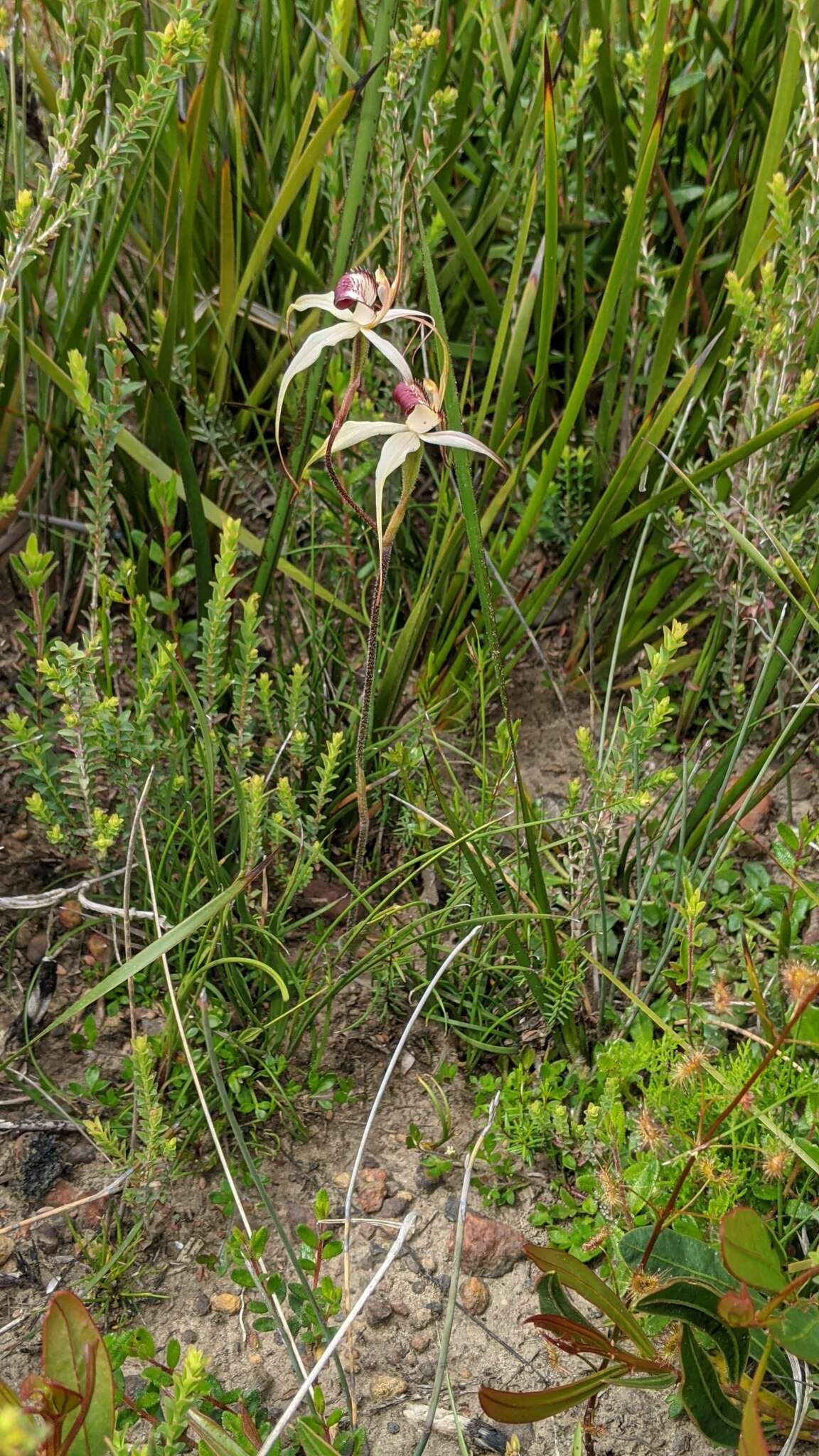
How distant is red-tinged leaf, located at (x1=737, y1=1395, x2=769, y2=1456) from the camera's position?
89 cm

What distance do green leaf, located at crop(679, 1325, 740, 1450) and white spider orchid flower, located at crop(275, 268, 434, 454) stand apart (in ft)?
2.83

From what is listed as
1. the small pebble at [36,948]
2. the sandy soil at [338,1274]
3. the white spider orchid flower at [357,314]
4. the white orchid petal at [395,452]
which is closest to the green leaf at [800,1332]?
the sandy soil at [338,1274]

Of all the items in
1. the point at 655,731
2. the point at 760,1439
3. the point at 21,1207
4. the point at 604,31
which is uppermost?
the point at 604,31

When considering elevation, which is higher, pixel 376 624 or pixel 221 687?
pixel 376 624

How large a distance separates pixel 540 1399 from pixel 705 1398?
6.0 inches

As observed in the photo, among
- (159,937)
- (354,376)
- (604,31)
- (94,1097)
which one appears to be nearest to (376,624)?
(354,376)

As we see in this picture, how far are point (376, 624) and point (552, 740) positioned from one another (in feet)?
2.42

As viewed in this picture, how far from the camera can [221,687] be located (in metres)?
1.40

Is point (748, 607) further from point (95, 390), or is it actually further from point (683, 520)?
point (95, 390)

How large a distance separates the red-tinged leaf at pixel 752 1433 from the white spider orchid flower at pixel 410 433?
0.77m

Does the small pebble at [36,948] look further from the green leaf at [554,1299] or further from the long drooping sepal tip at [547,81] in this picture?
the long drooping sepal tip at [547,81]

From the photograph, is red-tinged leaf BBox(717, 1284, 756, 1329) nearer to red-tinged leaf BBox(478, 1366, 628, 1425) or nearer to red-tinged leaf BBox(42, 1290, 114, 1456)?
red-tinged leaf BBox(478, 1366, 628, 1425)

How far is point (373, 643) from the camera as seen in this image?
1218 millimetres

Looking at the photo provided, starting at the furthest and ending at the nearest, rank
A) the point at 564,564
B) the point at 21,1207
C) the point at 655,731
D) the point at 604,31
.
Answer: the point at 604,31 < the point at 564,564 < the point at 655,731 < the point at 21,1207
